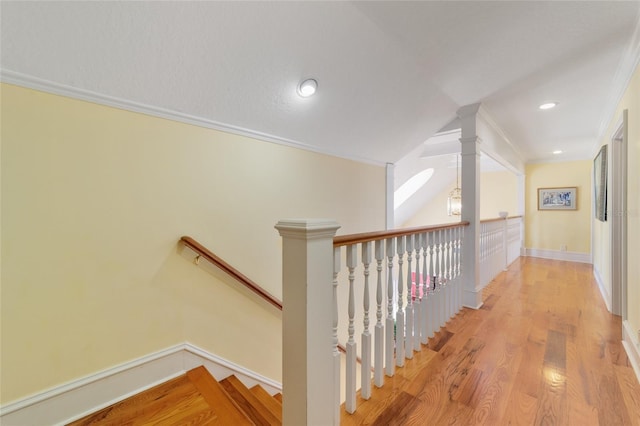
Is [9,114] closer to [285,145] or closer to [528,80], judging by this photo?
[285,145]

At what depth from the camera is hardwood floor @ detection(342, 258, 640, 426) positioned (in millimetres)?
1318

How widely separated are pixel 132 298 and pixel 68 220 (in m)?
0.56

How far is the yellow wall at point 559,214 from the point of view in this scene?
5203mm

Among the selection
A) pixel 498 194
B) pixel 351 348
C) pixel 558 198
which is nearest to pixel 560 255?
pixel 558 198

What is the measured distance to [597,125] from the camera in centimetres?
342

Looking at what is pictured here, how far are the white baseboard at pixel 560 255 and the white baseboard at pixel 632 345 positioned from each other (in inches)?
164

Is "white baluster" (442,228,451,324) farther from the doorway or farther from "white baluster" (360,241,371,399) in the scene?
the doorway

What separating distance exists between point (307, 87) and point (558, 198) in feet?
20.1

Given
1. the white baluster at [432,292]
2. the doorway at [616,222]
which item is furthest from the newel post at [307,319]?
A: the doorway at [616,222]

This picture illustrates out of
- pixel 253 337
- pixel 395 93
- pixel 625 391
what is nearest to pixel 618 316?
pixel 625 391

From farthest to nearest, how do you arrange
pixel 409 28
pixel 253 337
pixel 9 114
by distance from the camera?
pixel 253 337 → pixel 409 28 → pixel 9 114

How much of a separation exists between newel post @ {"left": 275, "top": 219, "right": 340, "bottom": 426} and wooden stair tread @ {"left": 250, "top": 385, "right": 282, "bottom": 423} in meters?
0.89

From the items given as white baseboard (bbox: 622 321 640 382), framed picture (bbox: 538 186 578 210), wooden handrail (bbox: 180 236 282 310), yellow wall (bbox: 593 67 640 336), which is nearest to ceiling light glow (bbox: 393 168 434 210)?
framed picture (bbox: 538 186 578 210)

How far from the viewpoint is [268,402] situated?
1913 mm
